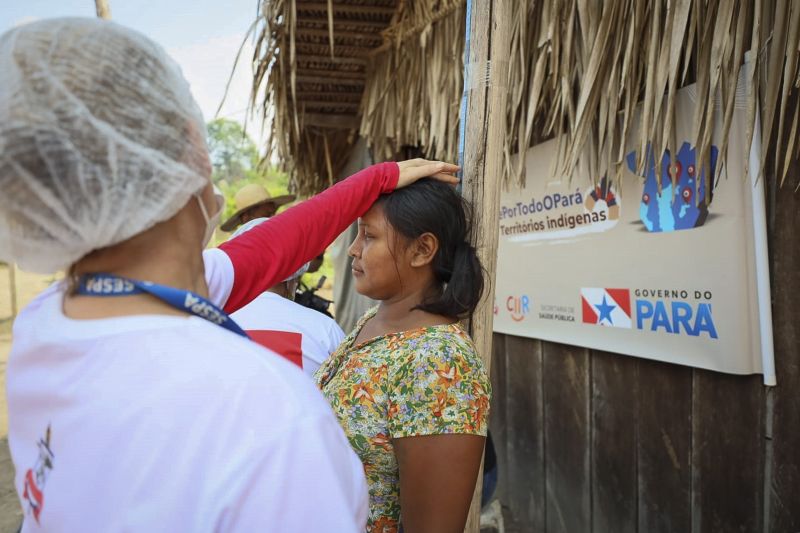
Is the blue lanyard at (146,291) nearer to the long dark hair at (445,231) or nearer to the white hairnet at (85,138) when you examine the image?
the white hairnet at (85,138)

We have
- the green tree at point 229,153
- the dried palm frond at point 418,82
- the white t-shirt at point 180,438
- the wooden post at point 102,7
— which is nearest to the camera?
the white t-shirt at point 180,438

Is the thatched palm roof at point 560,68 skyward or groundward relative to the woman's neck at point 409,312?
skyward

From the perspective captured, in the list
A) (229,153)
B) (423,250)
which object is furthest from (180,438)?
(229,153)

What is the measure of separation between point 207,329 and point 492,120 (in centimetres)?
98

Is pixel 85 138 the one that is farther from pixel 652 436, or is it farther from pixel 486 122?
pixel 652 436

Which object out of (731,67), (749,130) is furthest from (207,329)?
(731,67)

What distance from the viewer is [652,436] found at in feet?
8.21

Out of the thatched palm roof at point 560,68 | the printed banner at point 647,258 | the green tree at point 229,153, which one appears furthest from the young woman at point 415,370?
the green tree at point 229,153

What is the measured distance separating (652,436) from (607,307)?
0.57 metres

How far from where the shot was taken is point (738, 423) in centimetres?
212

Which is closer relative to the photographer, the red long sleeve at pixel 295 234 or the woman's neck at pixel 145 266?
→ the woman's neck at pixel 145 266

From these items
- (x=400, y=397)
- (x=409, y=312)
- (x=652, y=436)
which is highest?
(x=409, y=312)

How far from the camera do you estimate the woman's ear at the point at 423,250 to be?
146cm

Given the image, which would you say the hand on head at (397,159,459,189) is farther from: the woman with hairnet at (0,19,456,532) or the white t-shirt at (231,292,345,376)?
the white t-shirt at (231,292,345,376)
